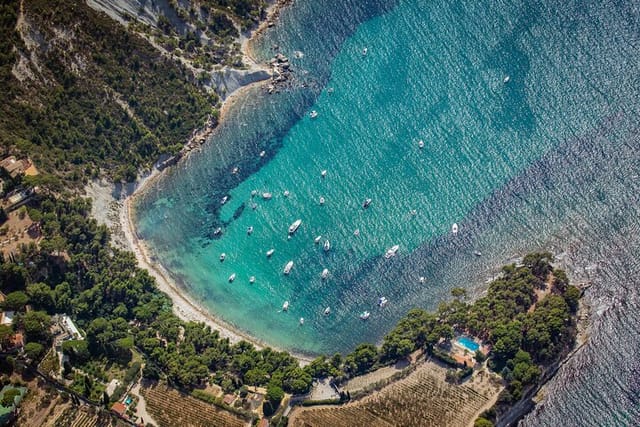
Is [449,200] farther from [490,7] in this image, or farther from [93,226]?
[93,226]

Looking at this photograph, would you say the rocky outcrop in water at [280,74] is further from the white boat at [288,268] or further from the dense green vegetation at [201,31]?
the white boat at [288,268]

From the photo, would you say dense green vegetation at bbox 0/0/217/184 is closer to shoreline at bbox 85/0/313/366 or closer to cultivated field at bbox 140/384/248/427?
shoreline at bbox 85/0/313/366

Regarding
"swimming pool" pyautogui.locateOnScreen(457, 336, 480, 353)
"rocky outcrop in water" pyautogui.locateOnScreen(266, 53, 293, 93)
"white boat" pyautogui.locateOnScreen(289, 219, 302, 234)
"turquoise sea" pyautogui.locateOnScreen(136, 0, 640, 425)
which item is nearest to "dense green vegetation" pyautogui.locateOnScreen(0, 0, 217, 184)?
"turquoise sea" pyautogui.locateOnScreen(136, 0, 640, 425)

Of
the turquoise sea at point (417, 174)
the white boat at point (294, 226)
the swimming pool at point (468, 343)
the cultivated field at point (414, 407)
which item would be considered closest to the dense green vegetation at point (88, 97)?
the turquoise sea at point (417, 174)

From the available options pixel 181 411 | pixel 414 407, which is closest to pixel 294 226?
pixel 181 411

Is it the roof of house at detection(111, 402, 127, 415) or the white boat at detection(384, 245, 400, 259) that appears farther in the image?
the white boat at detection(384, 245, 400, 259)

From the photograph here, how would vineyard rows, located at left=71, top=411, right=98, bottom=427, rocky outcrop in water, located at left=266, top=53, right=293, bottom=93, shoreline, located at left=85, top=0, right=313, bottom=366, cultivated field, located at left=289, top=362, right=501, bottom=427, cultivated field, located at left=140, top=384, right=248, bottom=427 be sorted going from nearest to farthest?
vineyard rows, located at left=71, top=411, right=98, bottom=427
cultivated field, located at left=289, top=362, right=501, bottom=427
cultivated field, located at left=140, top=384, right=248, bottom=427
shoreline, located at left=85, top=0, right=313, bottom=366
rocky outcrop in water, located at left=266, top=53, right=293, bottom=93
